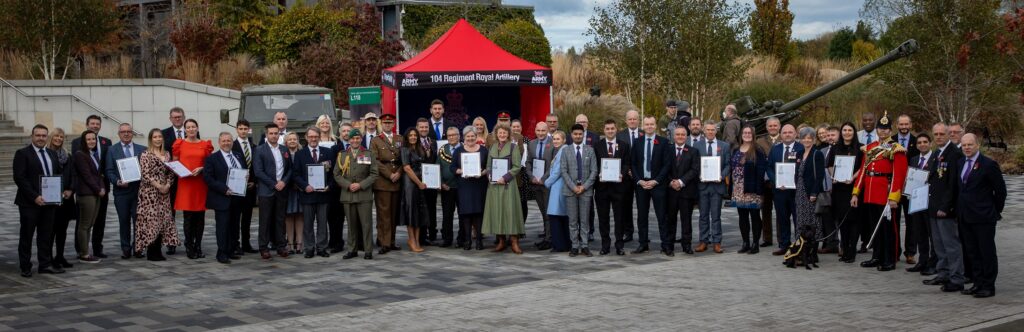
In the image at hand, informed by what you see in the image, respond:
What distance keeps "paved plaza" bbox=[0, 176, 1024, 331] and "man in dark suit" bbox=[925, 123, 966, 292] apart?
0.73ft

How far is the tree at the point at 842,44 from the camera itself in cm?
4553

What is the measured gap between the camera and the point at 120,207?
13617mm

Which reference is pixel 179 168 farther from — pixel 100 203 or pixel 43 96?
pixel 43 96

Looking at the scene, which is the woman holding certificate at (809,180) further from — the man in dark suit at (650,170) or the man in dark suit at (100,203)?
the man in dark suit at (100,203)

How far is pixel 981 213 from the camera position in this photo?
1077 cm

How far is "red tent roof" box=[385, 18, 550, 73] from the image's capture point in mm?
20125

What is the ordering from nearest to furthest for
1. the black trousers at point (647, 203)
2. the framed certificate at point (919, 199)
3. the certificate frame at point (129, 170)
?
the framed certificate at point (919, 199) → the certificate frame at point (129, 170) → the black trousers at point (647, 203)

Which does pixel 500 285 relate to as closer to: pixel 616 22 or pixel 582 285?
pixel 582 285

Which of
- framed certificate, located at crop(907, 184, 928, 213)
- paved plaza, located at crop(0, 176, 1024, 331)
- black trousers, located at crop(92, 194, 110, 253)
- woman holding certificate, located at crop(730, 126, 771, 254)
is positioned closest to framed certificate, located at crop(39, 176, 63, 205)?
paved plaza, located at crop(0, 176, 1024, 331)

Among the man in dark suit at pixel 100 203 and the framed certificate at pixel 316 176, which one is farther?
the framed certificate at pixel 316 176

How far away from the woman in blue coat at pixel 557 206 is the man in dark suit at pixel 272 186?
3116 millimetres

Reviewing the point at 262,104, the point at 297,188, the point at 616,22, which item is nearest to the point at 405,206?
the point at 297,188

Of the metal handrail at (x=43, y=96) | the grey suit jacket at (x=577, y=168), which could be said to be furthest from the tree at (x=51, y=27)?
the grey suit jacket at (x=577, y=168)

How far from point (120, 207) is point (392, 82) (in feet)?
22.9
